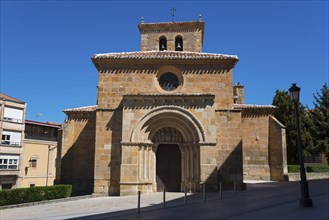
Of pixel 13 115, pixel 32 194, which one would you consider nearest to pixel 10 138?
pixel 13 115

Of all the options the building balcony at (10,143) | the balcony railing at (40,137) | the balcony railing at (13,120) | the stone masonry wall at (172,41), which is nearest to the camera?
the stone masonry wall at (172,41)

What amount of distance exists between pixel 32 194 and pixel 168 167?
696cm

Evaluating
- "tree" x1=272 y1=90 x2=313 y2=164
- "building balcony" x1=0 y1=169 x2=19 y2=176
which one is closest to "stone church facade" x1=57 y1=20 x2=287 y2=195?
Answer: "tree" x1=272 y1=90 x2=313 y2=164

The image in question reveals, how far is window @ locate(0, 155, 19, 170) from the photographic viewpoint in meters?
28.8

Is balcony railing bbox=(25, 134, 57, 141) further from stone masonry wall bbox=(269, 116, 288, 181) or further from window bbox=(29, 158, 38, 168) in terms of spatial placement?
stone masonry wall bbox=(269, 116, 288, 181)

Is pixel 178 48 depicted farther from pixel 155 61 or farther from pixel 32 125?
pixel 32 125

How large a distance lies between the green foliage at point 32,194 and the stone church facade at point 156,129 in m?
1.63

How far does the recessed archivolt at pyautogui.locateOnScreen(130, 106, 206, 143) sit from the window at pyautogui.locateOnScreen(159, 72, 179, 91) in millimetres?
1731

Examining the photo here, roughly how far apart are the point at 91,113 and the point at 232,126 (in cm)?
853

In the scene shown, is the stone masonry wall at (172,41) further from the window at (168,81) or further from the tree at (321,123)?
the tree at (321,123)

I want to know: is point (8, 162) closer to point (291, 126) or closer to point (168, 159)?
point (168, 159)

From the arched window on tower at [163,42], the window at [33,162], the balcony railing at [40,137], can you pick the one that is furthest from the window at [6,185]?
the arched window on tower at [163,42]

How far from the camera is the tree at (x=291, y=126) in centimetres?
2716

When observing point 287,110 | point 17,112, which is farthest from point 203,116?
point 17,112
